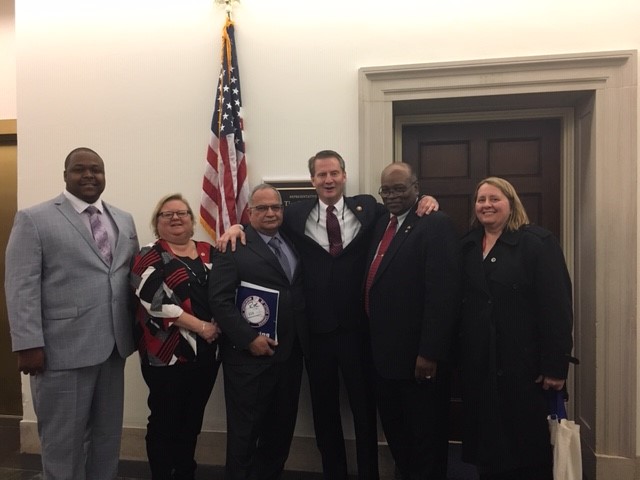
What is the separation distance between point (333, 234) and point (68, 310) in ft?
4.32

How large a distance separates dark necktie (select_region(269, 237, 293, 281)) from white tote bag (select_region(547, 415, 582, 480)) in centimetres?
143

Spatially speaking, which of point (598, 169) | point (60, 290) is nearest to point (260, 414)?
point (60, 290)

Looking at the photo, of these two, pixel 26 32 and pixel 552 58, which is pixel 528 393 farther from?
pixel 26 32

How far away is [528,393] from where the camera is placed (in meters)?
2.14

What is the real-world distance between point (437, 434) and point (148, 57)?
9.36 ft

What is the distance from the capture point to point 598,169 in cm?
272

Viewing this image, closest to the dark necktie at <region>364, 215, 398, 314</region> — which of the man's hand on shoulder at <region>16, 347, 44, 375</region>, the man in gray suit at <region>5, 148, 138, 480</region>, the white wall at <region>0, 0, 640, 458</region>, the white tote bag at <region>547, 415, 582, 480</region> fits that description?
the white wall at <region>0, 0, 640, 458</region>

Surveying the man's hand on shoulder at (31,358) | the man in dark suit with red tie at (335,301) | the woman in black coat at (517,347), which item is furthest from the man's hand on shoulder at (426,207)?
the man's hand on shoulder at (31,358)

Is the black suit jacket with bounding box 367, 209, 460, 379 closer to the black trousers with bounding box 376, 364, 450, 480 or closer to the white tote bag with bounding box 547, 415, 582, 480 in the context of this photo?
the black trousers with bounding box 376, 364, 450, 480

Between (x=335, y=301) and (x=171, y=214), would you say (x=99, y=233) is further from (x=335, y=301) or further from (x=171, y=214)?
(x=335, y=301)

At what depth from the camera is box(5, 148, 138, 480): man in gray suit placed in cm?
217

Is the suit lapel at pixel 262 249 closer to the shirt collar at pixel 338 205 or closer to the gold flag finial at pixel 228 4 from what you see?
the shirt collar at pixel 338 205

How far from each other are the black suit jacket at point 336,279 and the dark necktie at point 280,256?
3.5 inches

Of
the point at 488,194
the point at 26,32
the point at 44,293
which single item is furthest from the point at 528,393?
the point at 26,32
